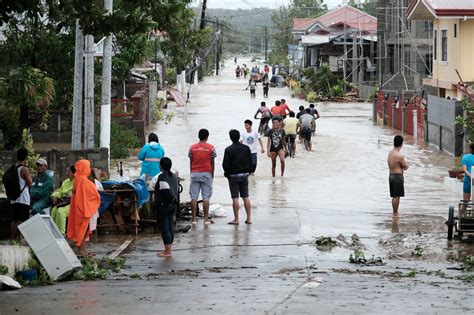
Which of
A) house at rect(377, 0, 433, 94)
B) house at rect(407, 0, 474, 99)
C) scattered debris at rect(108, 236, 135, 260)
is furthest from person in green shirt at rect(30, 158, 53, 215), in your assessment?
house at rect(377, 0, 433, 94)

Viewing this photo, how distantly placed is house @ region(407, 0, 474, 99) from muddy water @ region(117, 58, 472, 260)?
3107mm

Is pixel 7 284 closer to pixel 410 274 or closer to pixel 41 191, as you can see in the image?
pixel 41 191

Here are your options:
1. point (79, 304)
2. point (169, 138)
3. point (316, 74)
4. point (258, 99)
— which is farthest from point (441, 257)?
point (316, 74)

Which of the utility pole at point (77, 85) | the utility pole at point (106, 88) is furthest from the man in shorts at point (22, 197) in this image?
the utility pole at point (106, 88)

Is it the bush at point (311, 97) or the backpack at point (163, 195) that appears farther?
the bush at point (311, 97)

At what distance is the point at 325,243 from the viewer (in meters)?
16.3

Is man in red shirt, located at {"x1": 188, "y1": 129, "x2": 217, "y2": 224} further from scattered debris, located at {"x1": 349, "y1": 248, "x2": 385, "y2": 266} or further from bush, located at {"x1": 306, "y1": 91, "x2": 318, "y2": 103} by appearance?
bush, located at {"x1": 306, "y1": 91, "x2": 318, "y2": 103}

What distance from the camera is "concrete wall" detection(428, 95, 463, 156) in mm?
32331

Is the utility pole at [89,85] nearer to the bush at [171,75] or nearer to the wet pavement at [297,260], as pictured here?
the wet pavement at [297,260]

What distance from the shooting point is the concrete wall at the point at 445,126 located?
106 ft

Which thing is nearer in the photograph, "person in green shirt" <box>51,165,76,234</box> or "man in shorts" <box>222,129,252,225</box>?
"person in green shirt" <box>51,165,76,234</box>

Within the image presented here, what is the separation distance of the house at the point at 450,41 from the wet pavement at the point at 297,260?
1250 centimetres

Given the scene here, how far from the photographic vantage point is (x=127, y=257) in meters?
15.4

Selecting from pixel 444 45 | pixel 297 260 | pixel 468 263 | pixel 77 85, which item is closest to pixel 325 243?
pixel 297 260
